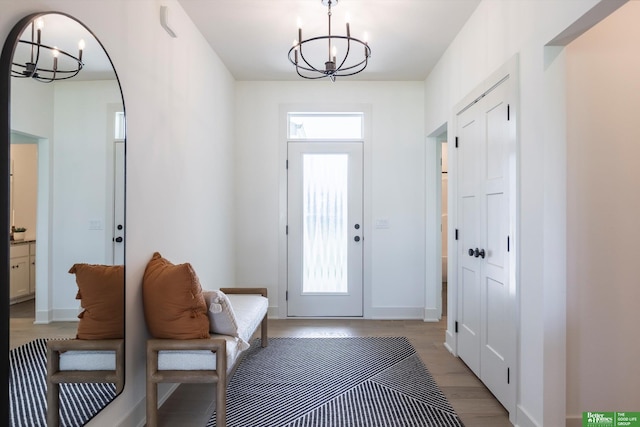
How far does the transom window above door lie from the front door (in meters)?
0.12

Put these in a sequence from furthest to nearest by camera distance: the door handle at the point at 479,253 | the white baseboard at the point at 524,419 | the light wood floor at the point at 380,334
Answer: the door handle at the point at 479,253 < the white baseboard at the point at 524,419 < the light wood floor at the point at 380,334

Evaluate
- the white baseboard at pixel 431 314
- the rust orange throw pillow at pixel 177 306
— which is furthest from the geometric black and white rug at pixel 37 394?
the white baseboard at pixel 431 314

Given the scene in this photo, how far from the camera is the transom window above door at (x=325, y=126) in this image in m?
4.42

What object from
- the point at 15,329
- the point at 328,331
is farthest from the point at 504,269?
the point at 15,329

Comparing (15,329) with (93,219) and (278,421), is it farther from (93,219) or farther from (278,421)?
(278,421)

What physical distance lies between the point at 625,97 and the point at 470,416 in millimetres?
2040

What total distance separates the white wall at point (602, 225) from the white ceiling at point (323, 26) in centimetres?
116

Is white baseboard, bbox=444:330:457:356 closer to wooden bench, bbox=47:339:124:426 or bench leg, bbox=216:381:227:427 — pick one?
bench leg, bbox=216:381:227:427

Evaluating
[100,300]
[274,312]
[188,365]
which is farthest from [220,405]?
[274,312]

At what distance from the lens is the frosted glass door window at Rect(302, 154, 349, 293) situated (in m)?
4.40

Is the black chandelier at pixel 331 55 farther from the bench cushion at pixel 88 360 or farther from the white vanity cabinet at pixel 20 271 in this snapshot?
the bench cushion at pixel 88 360

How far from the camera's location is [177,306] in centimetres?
203

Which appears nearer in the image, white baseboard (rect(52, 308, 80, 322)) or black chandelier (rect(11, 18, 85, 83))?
black chandelier (rect(11, 18, 85, 83))
